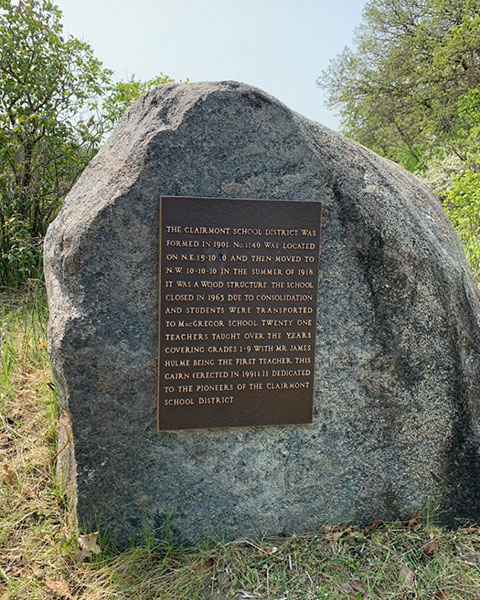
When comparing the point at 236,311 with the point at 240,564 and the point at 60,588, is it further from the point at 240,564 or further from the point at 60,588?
the point at 60,588

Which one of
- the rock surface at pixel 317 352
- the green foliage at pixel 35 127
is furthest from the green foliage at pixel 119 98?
the rock surface at pixel 317 352

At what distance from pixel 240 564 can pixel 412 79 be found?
17451 millimetres

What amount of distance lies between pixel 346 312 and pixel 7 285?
5.01 metres

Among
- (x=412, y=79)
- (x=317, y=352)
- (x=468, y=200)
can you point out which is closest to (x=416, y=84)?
(x=412, y=79)

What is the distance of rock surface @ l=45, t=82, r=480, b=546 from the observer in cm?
231

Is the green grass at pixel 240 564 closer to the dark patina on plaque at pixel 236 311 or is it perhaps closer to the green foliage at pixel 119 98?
the dark patina on plaque at pixel 236 311

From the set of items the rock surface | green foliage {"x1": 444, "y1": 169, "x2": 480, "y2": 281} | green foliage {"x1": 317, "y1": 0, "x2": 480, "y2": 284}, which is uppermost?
green foliage {"x1": 317, "y1": 0, "x2": 480, "y2": 284}

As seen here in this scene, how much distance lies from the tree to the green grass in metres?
12.9

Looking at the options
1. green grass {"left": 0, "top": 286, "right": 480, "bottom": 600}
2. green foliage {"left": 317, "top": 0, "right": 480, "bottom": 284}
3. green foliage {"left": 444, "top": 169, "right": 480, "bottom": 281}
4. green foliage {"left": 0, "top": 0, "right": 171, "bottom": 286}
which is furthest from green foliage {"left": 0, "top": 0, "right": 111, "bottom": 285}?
green foliage {"left": 317, "top": 0, "right": 480, "bottom": 284}

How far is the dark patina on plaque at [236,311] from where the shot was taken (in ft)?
7.73

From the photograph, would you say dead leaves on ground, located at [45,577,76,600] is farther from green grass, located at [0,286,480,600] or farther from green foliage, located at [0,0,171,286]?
green foliage, located at [0,0,171,286]

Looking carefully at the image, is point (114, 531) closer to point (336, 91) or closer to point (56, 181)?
point (56, 181)

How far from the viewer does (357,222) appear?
2.53 metres

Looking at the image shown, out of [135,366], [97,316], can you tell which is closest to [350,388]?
[135,366]
